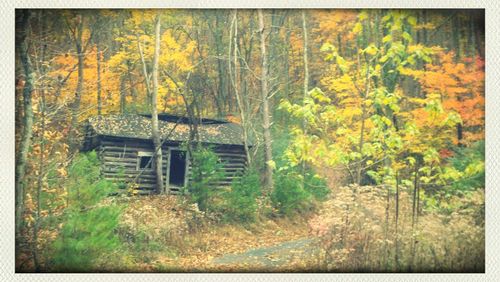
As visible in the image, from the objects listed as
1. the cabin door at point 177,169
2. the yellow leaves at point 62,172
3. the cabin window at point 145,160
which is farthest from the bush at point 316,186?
Result: the yellow leaves at point 62,172

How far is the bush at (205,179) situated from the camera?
11.1 meters

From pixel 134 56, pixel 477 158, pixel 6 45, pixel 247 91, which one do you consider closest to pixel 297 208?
pixel 247 91

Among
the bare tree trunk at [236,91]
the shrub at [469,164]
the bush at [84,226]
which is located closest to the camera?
the bush at [84,226]

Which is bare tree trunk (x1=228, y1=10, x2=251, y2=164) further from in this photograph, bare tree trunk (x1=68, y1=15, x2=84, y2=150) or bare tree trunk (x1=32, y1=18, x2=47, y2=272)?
bare tree trunk (x1=32, y1=18, x2=47, y2=272)

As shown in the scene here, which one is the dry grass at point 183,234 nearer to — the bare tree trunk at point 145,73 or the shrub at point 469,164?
the bare tree trunk at point 145,73

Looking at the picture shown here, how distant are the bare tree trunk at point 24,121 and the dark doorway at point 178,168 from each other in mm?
2633

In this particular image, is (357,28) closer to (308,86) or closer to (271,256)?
(308,86)

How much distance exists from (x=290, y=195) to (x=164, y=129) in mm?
2760

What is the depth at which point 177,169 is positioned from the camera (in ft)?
36.3

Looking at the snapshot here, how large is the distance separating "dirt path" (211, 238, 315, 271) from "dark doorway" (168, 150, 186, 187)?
5.72 ft

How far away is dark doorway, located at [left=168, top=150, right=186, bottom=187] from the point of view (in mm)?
11203

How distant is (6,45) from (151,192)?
144 inches

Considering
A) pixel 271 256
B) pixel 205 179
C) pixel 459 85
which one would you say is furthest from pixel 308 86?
pixel 271 256

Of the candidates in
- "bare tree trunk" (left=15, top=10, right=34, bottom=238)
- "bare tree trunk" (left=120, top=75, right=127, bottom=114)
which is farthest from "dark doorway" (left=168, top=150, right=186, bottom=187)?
"bare tree trunk" (left=15, top=10, right=34, bottom=238)
